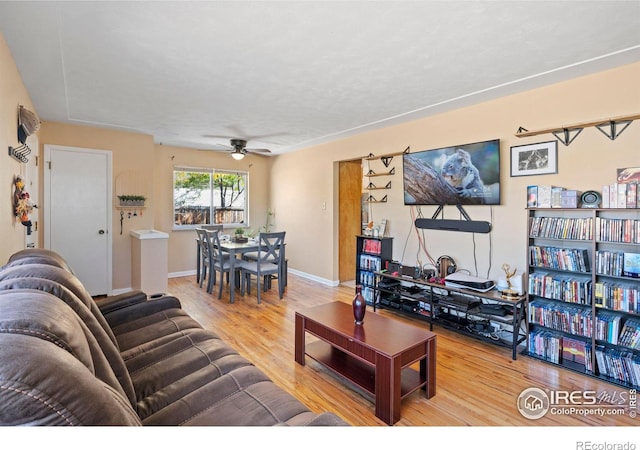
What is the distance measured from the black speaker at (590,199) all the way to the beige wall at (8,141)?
14.3 ft

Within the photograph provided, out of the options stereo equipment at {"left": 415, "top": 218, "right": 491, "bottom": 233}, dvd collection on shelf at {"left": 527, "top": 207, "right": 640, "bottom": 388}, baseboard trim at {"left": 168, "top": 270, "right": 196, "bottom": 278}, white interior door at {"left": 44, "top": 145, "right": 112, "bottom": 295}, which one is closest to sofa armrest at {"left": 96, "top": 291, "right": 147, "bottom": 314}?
white interior door at {"left": 44, "top": 145, "right": 112, "bottom": 295}

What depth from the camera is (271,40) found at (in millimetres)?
2230

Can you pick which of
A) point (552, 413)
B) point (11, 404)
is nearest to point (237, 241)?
point (552, 413)

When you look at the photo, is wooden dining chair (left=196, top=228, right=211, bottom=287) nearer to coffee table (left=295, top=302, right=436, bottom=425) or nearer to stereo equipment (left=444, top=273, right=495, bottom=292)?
coffee table (left=295, top=302, right=436, bottom=425)

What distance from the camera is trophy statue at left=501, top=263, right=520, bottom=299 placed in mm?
2953

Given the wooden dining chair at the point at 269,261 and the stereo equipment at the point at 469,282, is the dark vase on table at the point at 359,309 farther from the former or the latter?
the wooden dining chair at the point at 269,261

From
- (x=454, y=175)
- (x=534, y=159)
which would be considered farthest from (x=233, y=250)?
(x=534, y=159)

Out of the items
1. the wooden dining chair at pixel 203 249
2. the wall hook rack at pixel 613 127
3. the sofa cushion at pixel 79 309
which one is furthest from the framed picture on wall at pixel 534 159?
the wooden dining chair at pixel 203 249

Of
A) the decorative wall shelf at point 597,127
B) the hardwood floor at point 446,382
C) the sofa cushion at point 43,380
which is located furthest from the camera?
the decorative wall shelf at point 597,127

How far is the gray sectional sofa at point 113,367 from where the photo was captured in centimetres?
65

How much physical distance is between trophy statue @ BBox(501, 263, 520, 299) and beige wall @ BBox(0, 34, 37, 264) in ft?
13.0

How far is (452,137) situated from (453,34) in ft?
5.69

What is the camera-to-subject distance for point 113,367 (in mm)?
1339
